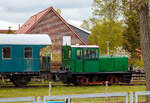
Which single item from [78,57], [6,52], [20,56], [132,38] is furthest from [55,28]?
[6,52]

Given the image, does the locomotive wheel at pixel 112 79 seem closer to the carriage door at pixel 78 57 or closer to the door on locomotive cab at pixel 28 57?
the carriage door at pixel 78 57

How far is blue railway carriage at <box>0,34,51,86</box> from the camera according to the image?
78.8ft

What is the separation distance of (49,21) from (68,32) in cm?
274

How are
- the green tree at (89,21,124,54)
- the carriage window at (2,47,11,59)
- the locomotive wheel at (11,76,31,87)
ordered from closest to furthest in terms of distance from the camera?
the carriage window at (2,47,11,59)
the locomotive wheel at (11,76,31,87)
the green tree at (89,21,124,54)

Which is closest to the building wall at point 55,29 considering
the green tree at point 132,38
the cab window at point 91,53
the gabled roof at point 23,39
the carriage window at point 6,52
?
the green tree at point 132,38

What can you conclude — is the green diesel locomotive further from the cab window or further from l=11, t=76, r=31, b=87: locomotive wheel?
l=11, t=76, r=31, b=87: locomotive wheel

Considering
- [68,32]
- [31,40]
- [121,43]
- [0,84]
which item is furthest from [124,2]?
[121,43]

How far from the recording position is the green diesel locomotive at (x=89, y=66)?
25.7 metres

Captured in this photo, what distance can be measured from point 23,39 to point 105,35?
24.8m

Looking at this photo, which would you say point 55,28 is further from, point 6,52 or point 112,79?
point 6,52

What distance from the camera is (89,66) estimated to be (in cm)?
2603

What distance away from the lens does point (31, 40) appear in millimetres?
24656

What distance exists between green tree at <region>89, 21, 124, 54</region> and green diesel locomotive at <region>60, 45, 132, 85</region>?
61.9ft

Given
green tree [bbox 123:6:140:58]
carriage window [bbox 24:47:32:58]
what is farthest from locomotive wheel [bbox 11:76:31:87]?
green tree [bbox 123:6:140:58]
